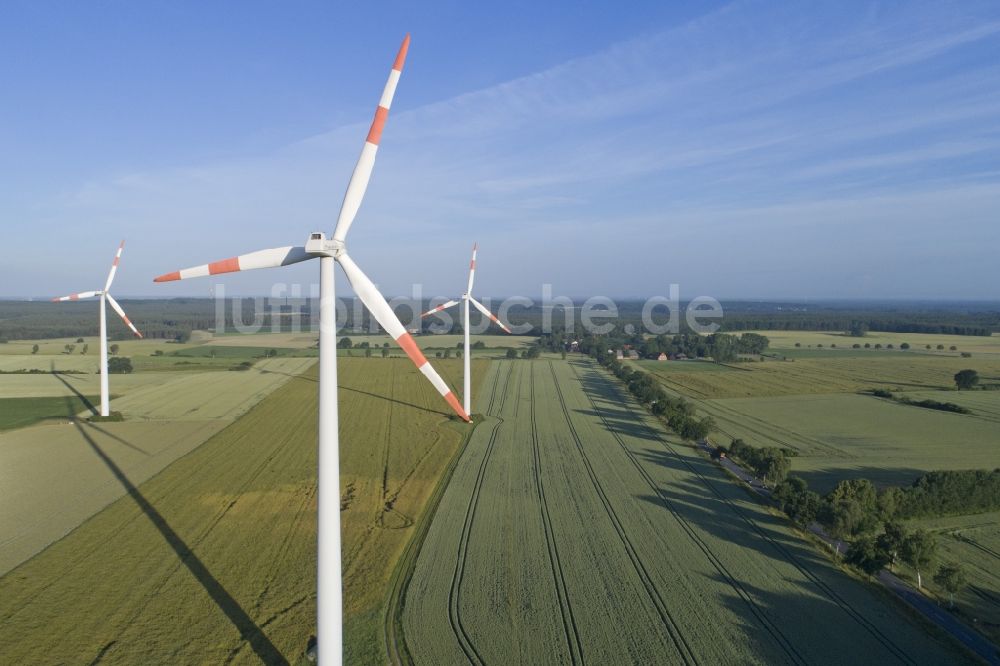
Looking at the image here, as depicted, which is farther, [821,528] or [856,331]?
[856,331]

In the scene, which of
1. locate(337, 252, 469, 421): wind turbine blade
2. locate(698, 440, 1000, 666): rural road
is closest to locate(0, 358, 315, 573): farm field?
locate(337, 252, 469, 421): wind turbine blade

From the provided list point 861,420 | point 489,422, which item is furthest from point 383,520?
point 861,420

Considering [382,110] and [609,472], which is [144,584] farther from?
[609,472]

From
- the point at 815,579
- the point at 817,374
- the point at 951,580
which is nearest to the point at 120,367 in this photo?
the point at 815,579

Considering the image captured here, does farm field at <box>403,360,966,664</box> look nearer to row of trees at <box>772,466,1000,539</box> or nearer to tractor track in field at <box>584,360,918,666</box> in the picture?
tractor track in field at <box>584,360,918,666</box>

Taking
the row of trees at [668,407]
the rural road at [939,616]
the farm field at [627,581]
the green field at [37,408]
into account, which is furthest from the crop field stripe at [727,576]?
the green field at [37,408]

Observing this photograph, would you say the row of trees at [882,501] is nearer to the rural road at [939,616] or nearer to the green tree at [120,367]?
the rural road at [939,616]
